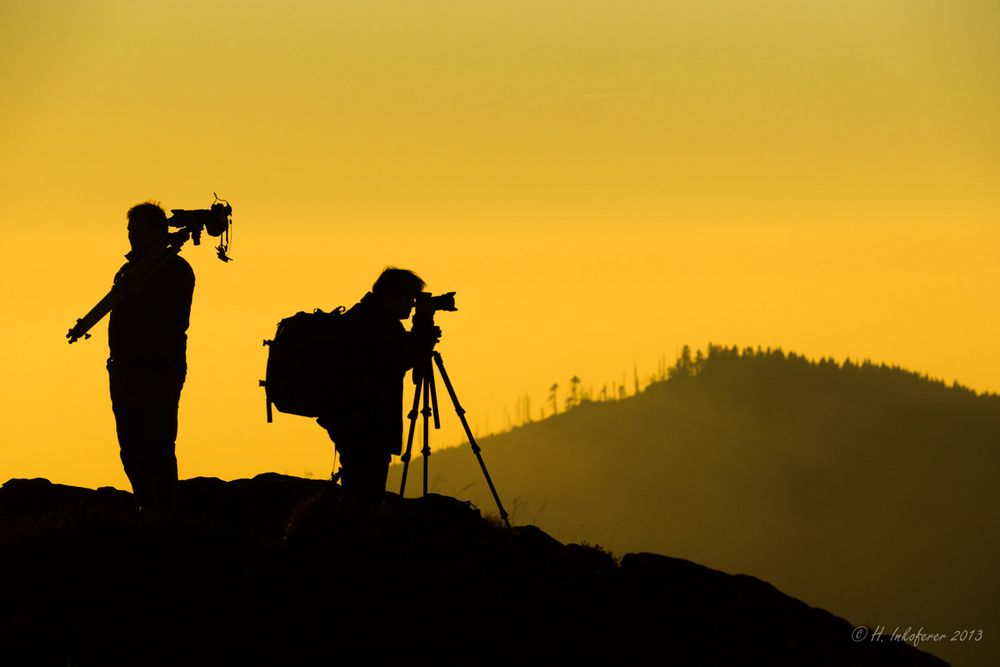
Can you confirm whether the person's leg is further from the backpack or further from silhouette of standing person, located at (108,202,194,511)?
the backpack

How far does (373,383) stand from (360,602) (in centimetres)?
327

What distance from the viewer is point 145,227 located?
12289 millimetres

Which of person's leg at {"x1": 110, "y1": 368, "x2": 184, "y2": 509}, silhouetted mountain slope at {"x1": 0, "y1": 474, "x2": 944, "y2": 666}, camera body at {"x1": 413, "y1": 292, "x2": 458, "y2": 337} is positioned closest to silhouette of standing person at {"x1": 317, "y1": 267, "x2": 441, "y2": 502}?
camera body at {"x1": 413, "y1": 292, "x2": 458, "y2": 337}

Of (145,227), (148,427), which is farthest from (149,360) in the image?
(145,227)

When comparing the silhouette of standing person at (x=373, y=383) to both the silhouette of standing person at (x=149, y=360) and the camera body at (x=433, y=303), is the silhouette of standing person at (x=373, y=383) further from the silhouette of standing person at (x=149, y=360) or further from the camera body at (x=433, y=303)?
the silhouette of standing person at (x=149, y=360)

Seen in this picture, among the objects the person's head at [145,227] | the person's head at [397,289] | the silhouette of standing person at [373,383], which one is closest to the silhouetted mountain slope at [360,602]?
the silhouette of standing person at [373,383]

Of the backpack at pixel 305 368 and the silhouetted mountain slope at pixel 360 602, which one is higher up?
the backpack at pixel 305 368

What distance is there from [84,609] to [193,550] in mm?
1223

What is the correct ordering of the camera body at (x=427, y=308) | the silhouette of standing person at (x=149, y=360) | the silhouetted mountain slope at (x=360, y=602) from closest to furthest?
1. the silhouetted mountain slope at (x=360, y=602)
2. the silhouette of standing person at (x=149, y=360)
3. the camera body at (x=427, y=308)

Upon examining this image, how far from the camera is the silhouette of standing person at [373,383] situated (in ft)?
40.1

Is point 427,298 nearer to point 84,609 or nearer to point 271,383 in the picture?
point 271,383

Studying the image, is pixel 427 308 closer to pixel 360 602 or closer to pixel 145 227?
pixel 145 227

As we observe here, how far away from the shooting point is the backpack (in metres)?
12.1

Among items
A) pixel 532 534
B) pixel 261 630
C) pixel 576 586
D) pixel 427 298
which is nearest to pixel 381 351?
pixel 427 298
